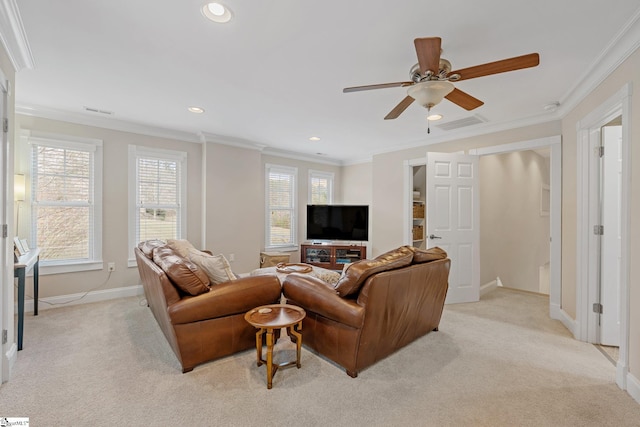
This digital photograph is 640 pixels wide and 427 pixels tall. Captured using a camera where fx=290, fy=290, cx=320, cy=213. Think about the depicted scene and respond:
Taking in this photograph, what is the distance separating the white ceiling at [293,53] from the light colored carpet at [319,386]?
2.43 metres

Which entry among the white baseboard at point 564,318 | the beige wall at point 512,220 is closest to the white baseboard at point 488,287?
the beige wall at point 512,220

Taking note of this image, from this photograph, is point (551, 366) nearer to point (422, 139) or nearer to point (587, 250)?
point (587, 250)

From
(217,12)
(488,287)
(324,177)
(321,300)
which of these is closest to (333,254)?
(324,177)

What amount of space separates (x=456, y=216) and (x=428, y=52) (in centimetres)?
278

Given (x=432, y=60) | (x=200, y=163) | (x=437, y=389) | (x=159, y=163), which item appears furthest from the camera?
(x=200, y=163)

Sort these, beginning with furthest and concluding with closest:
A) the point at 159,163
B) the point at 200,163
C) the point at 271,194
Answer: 1. the point at 271,194
2. the point at 200,163
3. the point at 159,163

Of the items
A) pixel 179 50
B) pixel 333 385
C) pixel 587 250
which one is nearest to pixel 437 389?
pixel 333 385

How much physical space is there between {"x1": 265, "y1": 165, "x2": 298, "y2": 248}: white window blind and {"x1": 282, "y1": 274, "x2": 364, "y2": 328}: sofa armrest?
10.7 feet

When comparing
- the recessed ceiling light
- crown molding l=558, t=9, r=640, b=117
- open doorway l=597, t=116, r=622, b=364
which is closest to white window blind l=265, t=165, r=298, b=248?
the recessed ceiling light

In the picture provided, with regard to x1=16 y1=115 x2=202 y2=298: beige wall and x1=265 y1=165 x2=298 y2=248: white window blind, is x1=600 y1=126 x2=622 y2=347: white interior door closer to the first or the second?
x1=265 y1=165 x2=298 y2=248: white window blind

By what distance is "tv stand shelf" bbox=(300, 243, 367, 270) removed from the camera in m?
5.49

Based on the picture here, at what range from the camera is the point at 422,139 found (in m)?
4.67

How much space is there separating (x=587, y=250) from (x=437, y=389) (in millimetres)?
2110

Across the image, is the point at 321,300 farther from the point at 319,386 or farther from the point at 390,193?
the point at 390,193
